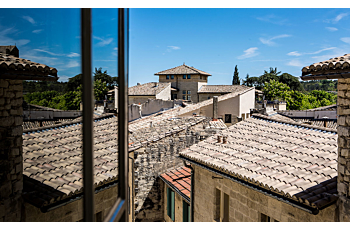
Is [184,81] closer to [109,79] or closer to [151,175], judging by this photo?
[151,175]

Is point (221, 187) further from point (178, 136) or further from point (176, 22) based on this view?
point (176, 22)

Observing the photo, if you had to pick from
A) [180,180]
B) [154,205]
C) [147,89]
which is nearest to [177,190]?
[180,180]

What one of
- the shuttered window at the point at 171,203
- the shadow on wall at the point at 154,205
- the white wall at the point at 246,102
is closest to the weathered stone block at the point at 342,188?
the shuttered window at the point at 171,203

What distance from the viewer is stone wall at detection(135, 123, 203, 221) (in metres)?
9.88

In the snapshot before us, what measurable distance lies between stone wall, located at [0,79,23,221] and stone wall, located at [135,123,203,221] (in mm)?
7063

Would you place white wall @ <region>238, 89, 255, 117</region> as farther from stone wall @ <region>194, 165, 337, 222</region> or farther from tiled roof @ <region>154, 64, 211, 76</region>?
stone wall @ <region>194, 165, 337, 222</region>

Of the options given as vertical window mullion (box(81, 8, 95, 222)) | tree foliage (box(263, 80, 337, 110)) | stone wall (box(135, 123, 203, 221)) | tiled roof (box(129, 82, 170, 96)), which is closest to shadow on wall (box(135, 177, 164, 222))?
stone wall (box(135, 123, 203, 221))

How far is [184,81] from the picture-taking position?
37.3m

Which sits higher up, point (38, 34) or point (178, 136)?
point (38, 34)

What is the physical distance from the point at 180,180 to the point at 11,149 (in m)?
7.18

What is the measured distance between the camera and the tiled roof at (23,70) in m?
1.92

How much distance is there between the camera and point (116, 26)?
1.53 m
